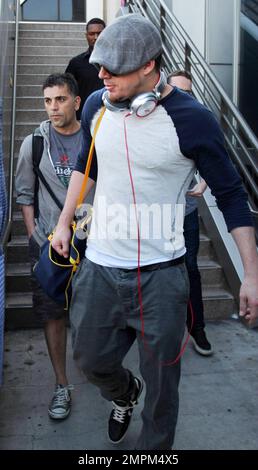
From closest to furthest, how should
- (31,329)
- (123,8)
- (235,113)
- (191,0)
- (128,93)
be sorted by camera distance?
1. (128,93)
2. (31,329)
3. (235,113)
4. (191,0)
5. (123,8)

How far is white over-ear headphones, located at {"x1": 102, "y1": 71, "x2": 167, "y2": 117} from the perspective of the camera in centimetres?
211

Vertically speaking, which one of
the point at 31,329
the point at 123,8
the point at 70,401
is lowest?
the point at 31,329

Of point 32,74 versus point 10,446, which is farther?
point 32,74

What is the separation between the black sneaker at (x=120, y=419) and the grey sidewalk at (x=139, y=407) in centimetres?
5

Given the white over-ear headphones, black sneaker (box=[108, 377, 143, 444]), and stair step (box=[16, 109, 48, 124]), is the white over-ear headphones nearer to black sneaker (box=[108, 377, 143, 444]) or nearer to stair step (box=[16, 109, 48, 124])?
black sneaker (box=[108, 377, 143, 444])

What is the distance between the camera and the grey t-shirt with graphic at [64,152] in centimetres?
313

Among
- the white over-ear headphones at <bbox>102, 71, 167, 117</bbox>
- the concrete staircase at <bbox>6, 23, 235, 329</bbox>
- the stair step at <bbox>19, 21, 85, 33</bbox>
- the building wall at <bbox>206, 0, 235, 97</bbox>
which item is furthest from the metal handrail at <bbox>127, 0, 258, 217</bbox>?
the white over-ear headphones at <bbox>102, 71, 167, 117</bbox>

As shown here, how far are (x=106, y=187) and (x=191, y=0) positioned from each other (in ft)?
18.2

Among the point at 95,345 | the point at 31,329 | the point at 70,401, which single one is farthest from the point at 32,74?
the point at 95,345

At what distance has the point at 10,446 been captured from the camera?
110 inches

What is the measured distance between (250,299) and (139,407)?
1.38 m

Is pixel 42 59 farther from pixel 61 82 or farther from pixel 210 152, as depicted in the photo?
pixel 210 152

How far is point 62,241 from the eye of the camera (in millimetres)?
2488
